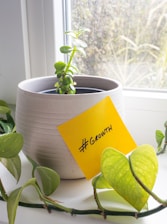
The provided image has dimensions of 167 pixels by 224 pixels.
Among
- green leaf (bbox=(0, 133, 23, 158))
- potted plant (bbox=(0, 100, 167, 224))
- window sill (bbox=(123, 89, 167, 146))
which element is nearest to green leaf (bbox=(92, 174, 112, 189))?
potted plant (bbox=(0, 100, 167, 224))

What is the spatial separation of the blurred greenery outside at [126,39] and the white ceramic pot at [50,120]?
21cm

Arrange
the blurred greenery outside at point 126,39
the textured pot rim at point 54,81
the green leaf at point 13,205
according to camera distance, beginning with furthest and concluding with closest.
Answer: the blurred greenery outside at point 126,39 < the textured pot rim at point 54,81 < the green leaf at point 13,205

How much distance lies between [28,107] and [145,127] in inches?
11.3

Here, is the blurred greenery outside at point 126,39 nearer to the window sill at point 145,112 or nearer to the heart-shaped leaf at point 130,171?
the window sill at point 145,112

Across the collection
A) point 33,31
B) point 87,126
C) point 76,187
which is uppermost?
point 33,31

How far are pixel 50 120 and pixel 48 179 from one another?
78mm

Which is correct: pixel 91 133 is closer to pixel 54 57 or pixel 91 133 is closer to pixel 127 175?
pixel 127 175

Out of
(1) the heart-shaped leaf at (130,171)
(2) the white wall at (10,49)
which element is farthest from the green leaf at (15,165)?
(2) the white wall at (10,49)

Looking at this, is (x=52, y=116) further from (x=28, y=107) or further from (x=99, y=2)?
(x=99, y=2)

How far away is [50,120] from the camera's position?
0.39 metres

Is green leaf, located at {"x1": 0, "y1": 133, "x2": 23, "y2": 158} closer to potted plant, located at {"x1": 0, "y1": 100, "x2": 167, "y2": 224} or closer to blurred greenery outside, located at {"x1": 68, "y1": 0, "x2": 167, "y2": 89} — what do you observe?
potted plant, located at {"x1": 0, "y1": 100, "x2": 167, "y2": 224}

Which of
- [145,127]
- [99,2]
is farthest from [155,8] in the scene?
[145,127]

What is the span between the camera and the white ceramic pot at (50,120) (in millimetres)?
389

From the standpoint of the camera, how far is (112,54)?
63 cm
